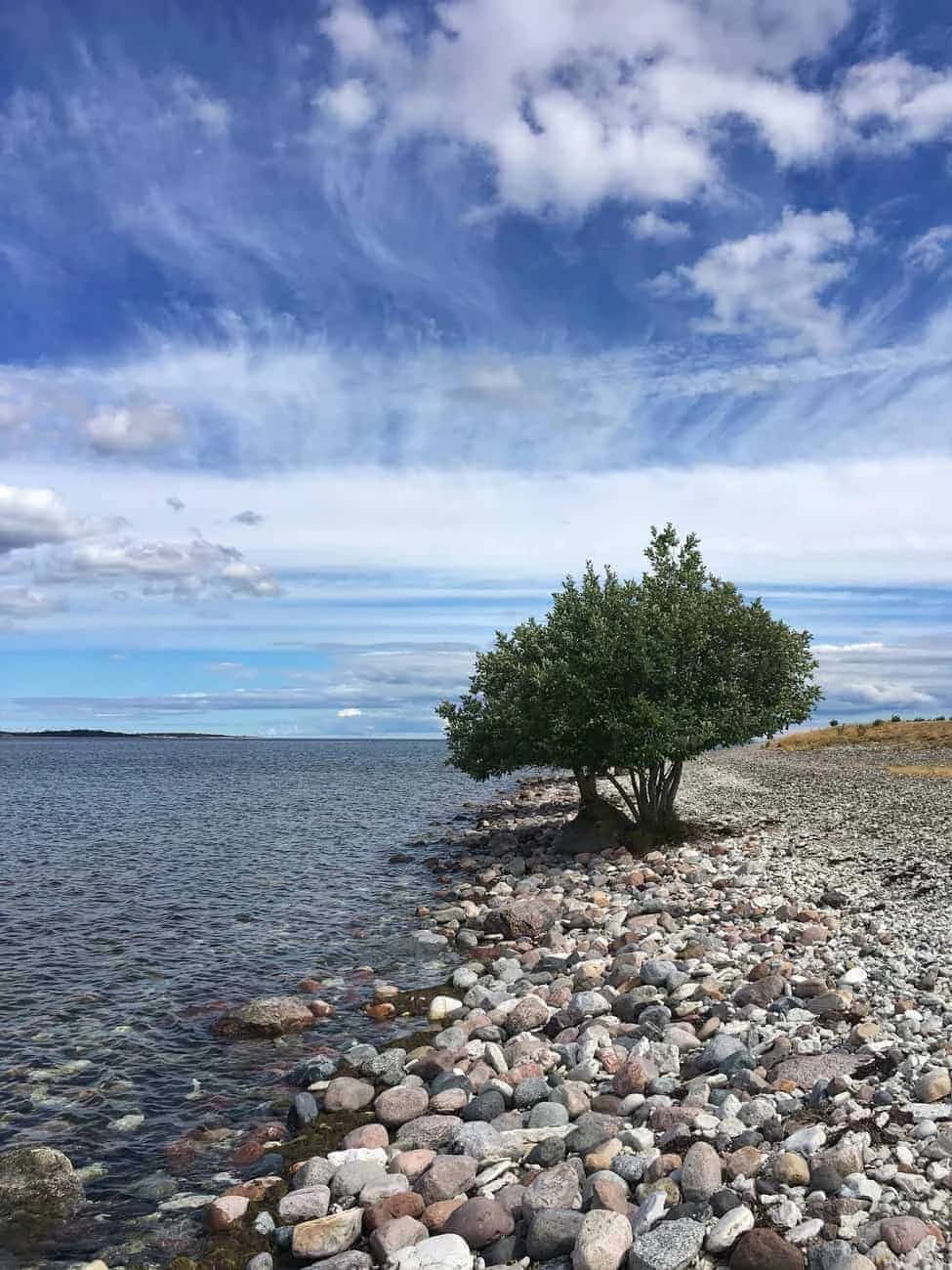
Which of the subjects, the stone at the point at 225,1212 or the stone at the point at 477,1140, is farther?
the stone at the point at 477,1140

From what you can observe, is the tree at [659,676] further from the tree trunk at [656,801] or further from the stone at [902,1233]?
the stone at [902,1233]

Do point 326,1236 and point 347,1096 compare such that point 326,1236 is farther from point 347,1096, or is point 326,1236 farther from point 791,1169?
point 791,1169

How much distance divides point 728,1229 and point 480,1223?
2.39m

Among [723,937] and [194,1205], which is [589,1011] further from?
[194,1205]

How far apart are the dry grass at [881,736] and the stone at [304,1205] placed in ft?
263

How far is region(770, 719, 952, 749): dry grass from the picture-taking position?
8481cm

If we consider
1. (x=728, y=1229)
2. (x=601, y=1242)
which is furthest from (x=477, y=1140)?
(x=728, y=1229)

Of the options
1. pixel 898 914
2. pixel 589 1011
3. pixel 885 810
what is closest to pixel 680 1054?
pixel 589 1011

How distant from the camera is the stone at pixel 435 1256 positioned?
8570mm

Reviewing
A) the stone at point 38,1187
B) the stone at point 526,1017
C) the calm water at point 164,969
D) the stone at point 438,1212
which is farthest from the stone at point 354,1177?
the stone at point 526,1017

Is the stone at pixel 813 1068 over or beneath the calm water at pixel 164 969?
over

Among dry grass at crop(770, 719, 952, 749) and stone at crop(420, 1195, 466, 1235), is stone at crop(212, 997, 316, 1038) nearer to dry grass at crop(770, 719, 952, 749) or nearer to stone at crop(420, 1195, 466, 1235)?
stone at crop(420, 1195, 466, 1235)

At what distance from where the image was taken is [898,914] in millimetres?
18969

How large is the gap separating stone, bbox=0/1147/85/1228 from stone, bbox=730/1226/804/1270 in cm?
762
